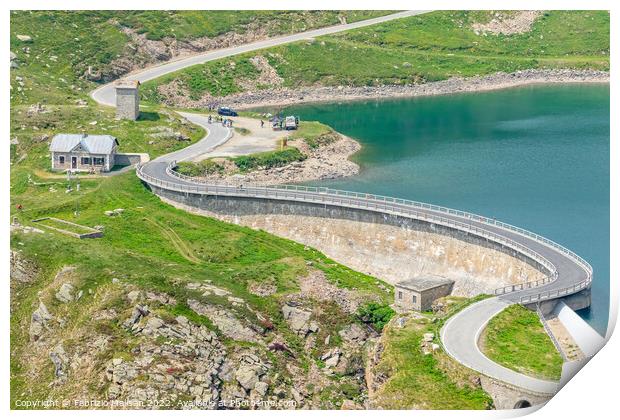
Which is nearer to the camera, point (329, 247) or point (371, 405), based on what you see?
point (371, 405)

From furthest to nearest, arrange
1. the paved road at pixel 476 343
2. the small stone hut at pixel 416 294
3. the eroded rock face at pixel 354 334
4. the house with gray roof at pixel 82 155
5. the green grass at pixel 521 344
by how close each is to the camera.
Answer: the house with gray roof at pixel 82 155 → the small stone hut at pixel 416 294 → the eroded rock face at pixel 354 334 → the green grass at pixel 521 344 → the paved road at pixel 476 343

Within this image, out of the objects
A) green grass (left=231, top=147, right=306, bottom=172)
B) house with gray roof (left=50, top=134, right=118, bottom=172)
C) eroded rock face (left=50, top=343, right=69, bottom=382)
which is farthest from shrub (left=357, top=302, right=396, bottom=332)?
house with gray roof (left=50, top=134, right=118, bottom=172)

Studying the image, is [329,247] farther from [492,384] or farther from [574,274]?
[492,384]

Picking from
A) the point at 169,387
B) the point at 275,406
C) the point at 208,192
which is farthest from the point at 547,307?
the point at 208,192

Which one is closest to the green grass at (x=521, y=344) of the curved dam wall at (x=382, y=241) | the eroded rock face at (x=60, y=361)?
the curved dam wall at (x=382, y=241)

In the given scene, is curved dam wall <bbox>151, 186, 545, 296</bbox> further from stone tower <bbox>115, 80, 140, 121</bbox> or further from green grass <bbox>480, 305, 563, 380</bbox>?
stone tower <bbox>115, 80, 140, 121</bbox>

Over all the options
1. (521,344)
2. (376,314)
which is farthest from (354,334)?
(521,344)

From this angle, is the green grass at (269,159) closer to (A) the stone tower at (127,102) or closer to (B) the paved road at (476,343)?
(A) the stone tower at (127,102)
